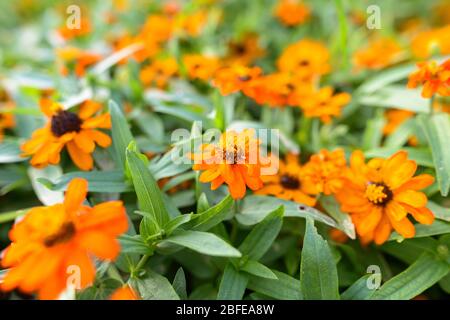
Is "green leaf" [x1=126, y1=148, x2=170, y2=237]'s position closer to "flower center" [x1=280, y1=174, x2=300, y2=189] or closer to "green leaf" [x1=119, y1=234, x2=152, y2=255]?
"green leaf" [x1=119, y1=234, x2=152, y2=255]

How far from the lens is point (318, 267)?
3.11ft

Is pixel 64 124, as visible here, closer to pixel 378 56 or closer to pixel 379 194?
pixel 379 194

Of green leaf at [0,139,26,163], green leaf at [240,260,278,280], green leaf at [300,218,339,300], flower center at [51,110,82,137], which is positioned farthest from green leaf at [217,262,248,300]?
green leaf at [0,139,26,163]

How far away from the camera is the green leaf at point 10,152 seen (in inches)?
47.4

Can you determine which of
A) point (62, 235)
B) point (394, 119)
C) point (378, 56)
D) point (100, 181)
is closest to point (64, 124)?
point (100, 181)

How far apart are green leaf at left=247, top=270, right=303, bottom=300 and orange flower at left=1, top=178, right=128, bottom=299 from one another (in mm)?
354

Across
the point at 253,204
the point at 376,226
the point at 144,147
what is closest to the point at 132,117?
the point at 144,147

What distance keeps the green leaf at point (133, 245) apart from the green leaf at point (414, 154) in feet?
1.99

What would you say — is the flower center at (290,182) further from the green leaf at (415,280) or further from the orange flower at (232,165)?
the green leaf at (415,280)

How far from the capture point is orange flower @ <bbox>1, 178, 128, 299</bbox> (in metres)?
0.75

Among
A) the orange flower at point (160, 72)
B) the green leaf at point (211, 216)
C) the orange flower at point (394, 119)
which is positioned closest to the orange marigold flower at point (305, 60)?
the orange flower at point (394, 119)
